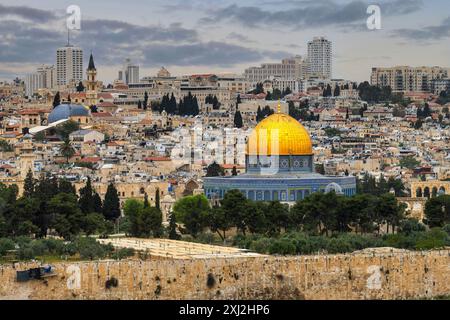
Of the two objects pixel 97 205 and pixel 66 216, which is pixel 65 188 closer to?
pixel 97 205

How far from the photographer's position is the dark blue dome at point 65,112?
91062mm

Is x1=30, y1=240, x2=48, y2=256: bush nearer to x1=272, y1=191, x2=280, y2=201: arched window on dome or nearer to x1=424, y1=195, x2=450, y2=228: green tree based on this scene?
x1=424, y1=195, x2=450, y2=228: green tree

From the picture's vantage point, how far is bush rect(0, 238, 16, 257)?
40875 millimetres

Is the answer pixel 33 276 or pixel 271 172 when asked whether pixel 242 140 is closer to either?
pixel 271 172

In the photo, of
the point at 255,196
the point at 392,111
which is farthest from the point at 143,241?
the point at 392,111

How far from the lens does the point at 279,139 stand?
56.8 meters

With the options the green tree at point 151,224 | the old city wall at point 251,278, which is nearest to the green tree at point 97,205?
the green tree at point 151,224

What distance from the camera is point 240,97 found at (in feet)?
375

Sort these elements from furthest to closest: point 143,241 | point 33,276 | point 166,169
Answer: point 166,169 < point 143,241 < point 33,276

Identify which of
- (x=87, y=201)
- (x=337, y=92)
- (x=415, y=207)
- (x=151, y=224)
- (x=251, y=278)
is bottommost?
(x=251, y=278)

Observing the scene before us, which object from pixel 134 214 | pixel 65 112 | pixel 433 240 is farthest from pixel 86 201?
pixel 65 112

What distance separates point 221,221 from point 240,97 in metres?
67.3

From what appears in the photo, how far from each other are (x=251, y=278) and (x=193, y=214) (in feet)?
31.1

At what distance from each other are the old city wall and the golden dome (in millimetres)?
16406
